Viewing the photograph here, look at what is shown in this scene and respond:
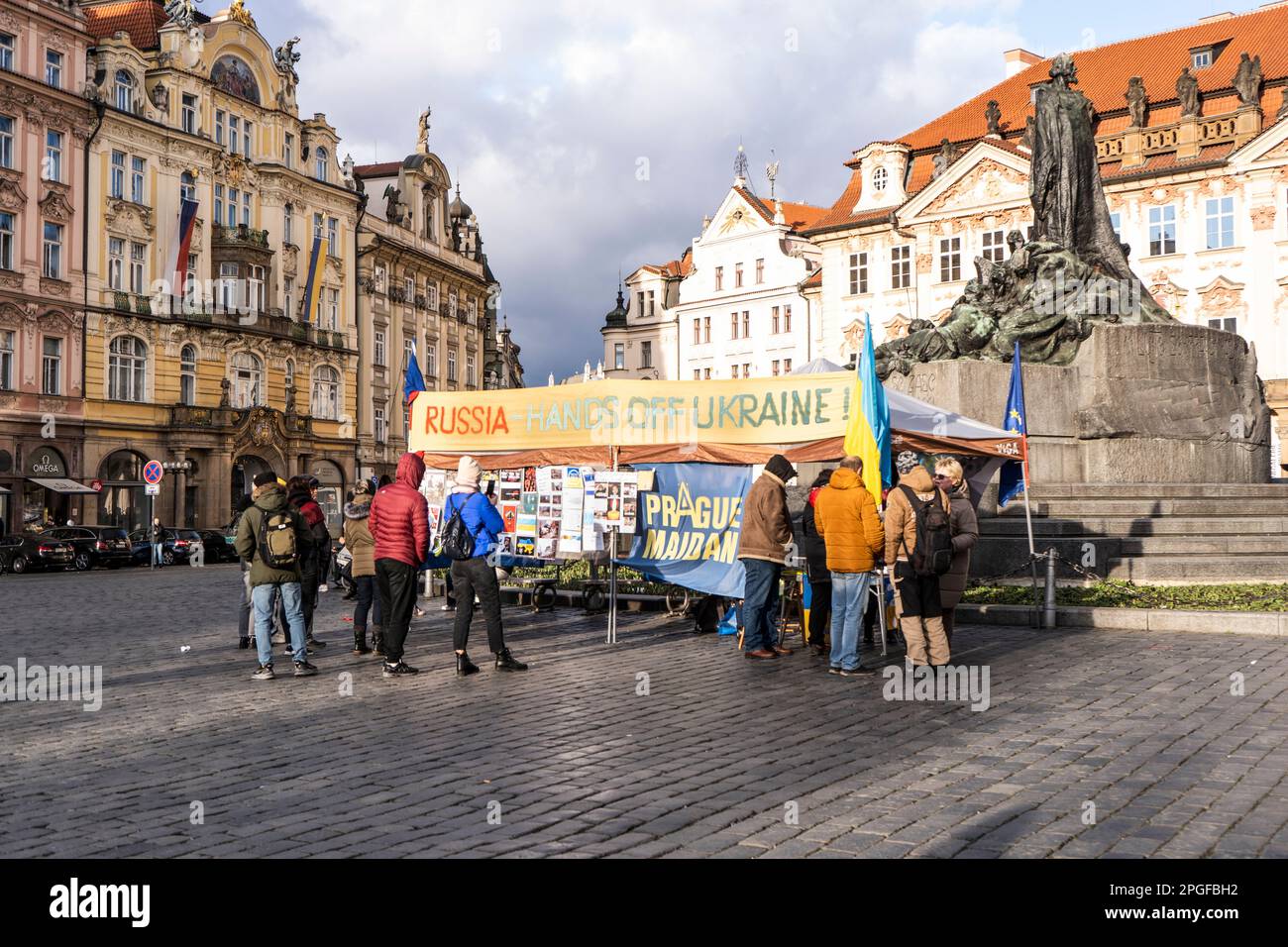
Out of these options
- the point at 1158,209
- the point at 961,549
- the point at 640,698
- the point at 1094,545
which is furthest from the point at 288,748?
the point at 1158,209

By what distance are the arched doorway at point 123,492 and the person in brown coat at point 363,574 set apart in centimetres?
3330

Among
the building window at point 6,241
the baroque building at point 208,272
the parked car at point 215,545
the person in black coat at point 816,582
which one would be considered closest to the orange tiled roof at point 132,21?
the baroque building at point 208,272

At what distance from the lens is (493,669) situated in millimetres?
10812

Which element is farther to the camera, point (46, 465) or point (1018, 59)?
point (1018, 59)

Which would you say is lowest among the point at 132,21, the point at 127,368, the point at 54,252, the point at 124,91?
the point at 127,368

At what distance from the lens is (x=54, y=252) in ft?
140

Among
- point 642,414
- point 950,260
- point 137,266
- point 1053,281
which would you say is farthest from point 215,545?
point 642,414

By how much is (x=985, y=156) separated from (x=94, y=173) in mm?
33410

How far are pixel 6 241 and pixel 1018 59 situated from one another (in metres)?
41.7

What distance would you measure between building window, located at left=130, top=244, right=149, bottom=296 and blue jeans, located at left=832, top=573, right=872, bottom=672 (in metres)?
41.9

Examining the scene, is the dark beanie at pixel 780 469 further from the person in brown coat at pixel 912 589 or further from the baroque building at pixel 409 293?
the baroque building at pixel 409 293

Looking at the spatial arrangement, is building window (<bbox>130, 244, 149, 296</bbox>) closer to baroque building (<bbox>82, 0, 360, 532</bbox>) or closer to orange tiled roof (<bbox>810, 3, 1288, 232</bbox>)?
baroque building (<bbox>82, 0, 360, 532</bbox>)

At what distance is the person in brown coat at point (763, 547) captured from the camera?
11055mm

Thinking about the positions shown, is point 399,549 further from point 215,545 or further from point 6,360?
point 6,360
